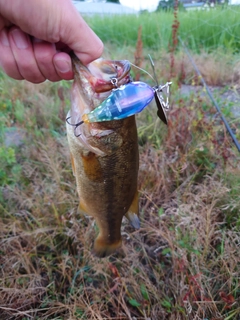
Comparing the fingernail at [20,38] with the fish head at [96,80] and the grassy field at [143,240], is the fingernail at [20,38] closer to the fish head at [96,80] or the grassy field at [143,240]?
the fish head at [96,80]

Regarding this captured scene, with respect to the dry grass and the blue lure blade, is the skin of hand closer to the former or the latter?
the blue lure blade

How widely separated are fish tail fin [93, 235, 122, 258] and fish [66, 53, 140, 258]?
217 mm

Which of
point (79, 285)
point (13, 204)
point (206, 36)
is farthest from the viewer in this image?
point (206, 36)

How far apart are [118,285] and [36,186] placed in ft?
3.04

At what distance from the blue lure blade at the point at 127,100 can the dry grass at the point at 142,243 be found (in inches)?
35.3

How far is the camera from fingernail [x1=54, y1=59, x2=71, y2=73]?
3.64ft

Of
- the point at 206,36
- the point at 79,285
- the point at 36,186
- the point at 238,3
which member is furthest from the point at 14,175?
the point at 206,36

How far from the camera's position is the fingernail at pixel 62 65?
1108 millimetres

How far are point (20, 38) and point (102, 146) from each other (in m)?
0.55

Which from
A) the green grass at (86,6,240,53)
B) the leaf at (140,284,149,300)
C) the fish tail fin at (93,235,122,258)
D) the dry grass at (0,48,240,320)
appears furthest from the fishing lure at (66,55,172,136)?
the green grass at (86,6,240,53)

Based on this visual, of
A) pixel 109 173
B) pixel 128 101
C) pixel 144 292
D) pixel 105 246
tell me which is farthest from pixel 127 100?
pixel 144 292

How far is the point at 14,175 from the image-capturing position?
2213 millimetres

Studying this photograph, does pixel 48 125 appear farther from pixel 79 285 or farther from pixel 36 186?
pixel 79 285

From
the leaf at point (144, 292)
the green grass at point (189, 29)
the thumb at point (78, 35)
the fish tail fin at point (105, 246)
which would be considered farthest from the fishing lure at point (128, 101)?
the green grass at point (189, 29)
